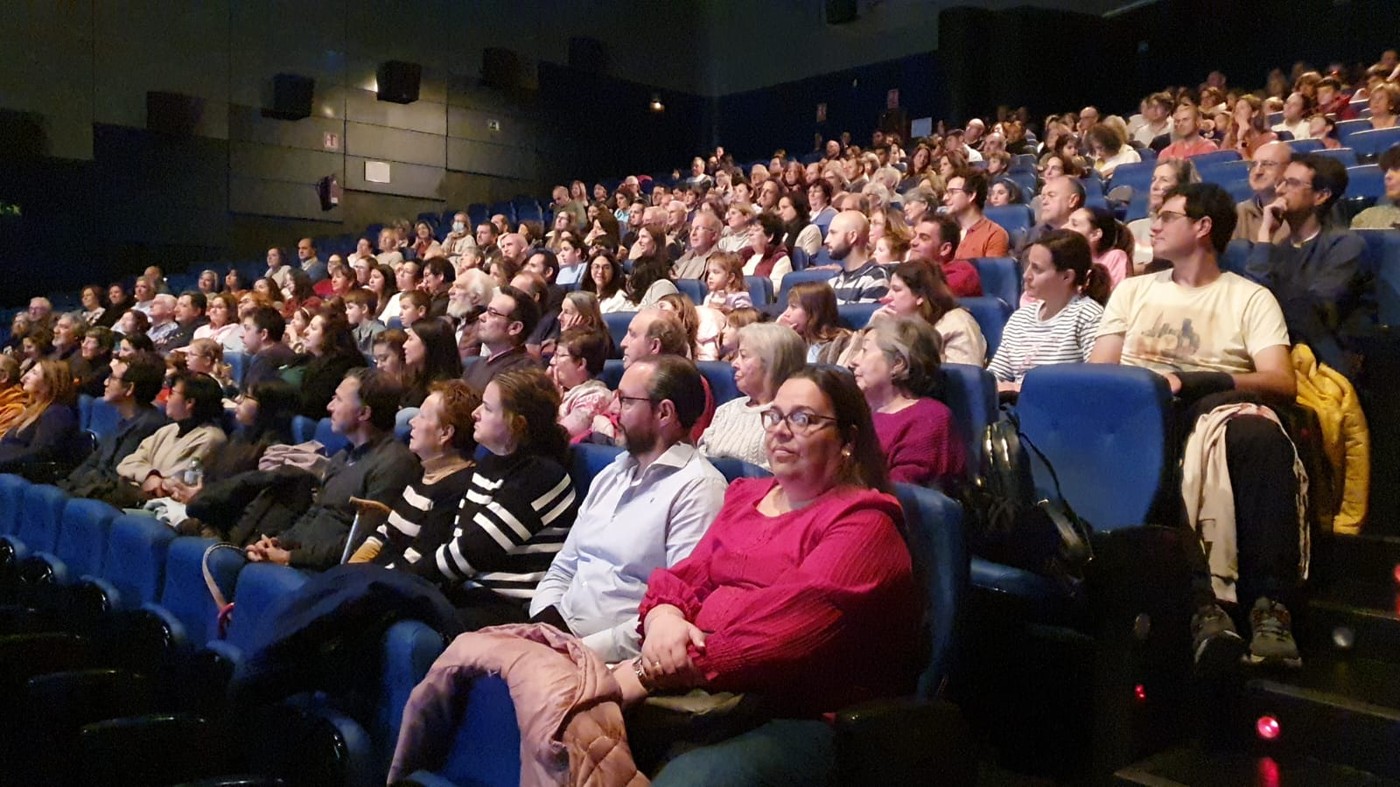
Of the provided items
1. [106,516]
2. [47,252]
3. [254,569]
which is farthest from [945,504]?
[47,252]

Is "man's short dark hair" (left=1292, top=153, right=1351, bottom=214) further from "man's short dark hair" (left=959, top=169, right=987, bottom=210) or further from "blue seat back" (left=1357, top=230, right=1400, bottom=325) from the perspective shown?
"man's short dark hair" (left=959, top=169, right=987, bottom=210)

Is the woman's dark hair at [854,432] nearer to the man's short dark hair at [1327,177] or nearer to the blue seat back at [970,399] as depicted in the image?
the blue seat back at [970,399]

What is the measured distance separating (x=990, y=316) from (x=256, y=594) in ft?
4.53

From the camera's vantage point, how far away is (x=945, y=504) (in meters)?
1.20

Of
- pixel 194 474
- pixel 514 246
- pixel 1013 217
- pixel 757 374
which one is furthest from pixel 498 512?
pixel 514 246

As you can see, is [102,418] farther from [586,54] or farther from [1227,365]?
[586,54]

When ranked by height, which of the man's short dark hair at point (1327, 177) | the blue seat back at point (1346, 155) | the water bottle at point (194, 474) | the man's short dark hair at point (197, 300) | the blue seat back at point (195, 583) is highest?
the blue seat back at point (1346, 155)

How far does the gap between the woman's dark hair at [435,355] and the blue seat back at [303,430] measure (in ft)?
0.91

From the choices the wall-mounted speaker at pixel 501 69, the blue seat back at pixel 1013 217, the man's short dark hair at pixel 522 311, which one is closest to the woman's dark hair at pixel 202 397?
the man's short dark hair at pixel 522 311

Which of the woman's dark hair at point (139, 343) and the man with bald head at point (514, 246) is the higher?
the man with bald head at point (514, 246)

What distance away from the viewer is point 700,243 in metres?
3.60

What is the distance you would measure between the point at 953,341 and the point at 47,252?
607 cm

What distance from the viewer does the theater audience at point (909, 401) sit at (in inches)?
57.8

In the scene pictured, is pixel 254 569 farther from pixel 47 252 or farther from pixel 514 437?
pixel 47 252
